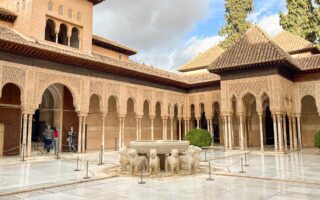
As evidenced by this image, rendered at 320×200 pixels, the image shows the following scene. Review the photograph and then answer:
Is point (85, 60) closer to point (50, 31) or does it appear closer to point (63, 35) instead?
point (63, 35)

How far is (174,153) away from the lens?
8.36m

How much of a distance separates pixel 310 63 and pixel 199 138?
9.16m

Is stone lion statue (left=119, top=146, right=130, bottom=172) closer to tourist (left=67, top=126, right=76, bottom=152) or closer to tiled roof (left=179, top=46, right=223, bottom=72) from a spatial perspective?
tourist (left=67, top=126, right=76, bottom=152)

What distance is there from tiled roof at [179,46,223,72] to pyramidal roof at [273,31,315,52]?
640 centimetres

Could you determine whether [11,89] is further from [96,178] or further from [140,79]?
[96,178]

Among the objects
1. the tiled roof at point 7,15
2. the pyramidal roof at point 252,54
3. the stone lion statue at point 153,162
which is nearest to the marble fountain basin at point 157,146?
the stone lion statue at point 153,162

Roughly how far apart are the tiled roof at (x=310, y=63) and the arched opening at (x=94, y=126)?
47.0ft

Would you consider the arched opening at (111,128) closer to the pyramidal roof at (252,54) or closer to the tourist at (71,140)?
the tourist at (71,140)

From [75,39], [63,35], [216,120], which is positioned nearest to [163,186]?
[75,39]

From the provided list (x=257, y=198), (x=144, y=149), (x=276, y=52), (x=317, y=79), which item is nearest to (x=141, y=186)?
(x=144, y=149)

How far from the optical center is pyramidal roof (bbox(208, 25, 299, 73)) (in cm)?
1630

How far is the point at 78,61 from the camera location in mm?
15008

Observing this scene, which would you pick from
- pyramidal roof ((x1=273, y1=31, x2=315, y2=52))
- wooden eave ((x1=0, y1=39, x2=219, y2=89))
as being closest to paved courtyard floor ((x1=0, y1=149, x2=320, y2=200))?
wooden eave ((x1=0, y1=39, x2=219, y2=89))

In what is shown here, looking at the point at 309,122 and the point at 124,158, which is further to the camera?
the point at 309,122
